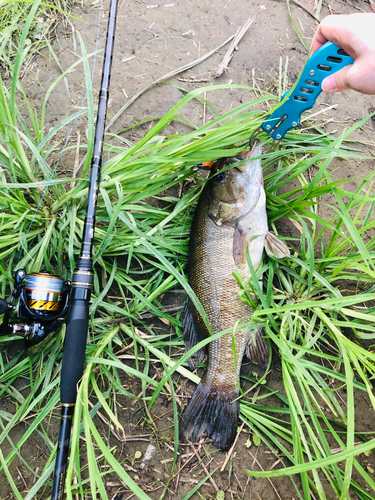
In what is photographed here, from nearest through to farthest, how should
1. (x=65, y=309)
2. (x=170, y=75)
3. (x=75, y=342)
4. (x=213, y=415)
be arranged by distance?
(x=75, y=342), (x=65, y=309), (x=213, y=415), (x=170, y=75)

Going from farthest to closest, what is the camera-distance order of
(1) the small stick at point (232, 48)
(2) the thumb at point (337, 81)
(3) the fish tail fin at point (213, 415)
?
(1) the small stick at point (232, 48)
(3) the fish tail fin at point (213, 415)
(2) the thumb at point (337, 81)

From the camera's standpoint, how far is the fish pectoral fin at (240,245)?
7.16 feet

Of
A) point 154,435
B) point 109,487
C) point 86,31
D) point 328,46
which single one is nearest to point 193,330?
point 154,435

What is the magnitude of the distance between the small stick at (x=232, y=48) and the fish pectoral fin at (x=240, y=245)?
144 cm

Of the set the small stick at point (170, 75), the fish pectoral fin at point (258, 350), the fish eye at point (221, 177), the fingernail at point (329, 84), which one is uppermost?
the small stick at point (170, 75)

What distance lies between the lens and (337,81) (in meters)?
1.63

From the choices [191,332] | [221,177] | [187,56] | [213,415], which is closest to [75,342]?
[191,332]

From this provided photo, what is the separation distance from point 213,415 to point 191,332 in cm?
54

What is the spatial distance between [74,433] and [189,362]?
2.69ft

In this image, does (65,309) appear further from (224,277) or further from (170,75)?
Answer: (170,75)

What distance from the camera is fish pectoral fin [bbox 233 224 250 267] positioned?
2.18 m

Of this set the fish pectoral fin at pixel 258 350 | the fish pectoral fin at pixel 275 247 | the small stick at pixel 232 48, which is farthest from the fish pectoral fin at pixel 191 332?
the small stick at pixel 232 48

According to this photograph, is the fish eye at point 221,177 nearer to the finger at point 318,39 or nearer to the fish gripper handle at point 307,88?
the fish gripper handle at point 307,88

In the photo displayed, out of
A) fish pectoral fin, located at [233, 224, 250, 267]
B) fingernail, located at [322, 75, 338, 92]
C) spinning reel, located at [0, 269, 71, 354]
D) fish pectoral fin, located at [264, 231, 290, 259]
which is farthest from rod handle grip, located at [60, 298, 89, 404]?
fingernail, located at [322, 75, 338, 92]
